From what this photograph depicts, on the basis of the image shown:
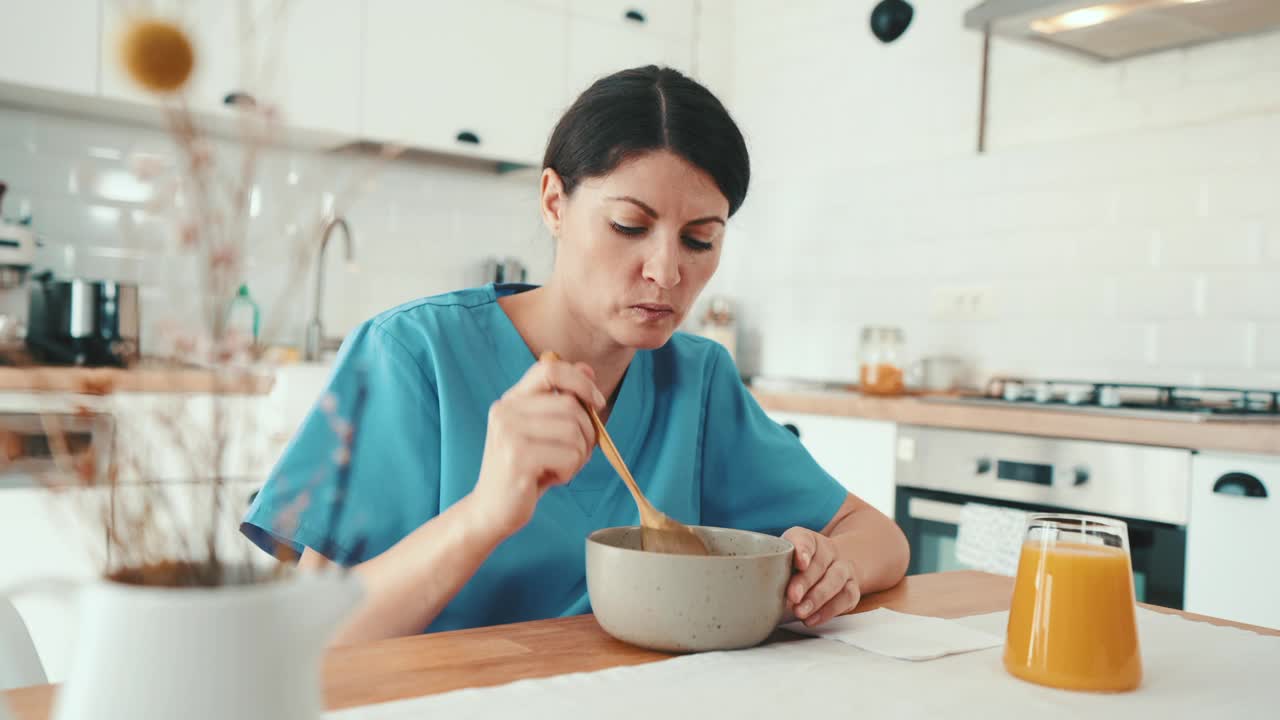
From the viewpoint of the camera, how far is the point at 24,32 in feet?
8.54

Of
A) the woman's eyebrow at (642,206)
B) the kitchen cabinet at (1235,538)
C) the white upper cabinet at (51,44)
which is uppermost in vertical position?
the white upper cabinet at (51,44)

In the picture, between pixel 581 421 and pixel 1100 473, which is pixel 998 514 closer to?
pixel 1100 473

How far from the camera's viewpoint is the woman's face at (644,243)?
1.17m

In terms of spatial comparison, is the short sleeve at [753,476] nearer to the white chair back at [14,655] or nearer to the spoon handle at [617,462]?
the spoon handle at [617,462]

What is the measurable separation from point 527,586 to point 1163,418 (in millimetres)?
1589

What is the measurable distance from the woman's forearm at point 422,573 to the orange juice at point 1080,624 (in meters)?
0.42

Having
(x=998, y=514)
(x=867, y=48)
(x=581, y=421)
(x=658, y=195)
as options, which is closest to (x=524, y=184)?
(x=867, y=48)

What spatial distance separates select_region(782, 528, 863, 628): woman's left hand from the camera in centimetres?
87

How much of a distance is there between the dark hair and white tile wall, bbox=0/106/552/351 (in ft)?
3.38

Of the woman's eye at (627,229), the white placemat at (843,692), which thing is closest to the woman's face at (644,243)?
the woman's eye at (627,229)

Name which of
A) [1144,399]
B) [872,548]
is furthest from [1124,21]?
[872,548]

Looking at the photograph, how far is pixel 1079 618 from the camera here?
74 cm

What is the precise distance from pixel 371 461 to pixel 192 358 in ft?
2.31

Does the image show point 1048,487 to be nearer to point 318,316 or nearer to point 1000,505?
point 1000,505
